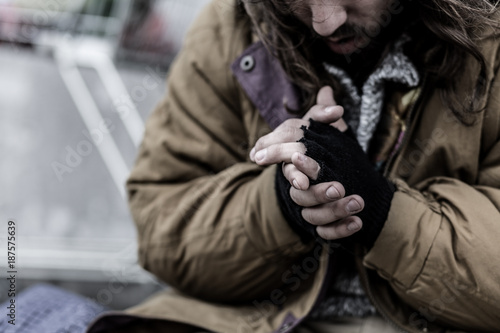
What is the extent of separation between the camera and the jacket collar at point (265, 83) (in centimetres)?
155

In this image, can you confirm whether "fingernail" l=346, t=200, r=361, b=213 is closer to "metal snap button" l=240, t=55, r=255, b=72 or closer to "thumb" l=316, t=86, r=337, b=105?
"thumb" l=316, t=86, r=337, b=105

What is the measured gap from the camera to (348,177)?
4.22ft

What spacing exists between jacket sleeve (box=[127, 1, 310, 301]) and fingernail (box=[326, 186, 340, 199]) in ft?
1.00

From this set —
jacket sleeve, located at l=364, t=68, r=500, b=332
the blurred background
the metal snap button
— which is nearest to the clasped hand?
jacket sleeve, located at l=364, t=68, r=500, b=332

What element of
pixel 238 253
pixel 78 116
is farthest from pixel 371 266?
pixel 78 116

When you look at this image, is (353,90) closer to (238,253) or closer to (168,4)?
(238,253)

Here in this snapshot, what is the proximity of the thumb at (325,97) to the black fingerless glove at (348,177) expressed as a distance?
0.09 m

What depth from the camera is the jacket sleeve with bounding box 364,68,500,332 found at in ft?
4.34

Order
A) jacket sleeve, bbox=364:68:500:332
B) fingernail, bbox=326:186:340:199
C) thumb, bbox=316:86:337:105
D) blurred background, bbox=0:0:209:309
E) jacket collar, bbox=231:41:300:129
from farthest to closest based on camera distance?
blurred background, bbox=0:0:209:309, jacket collar, bbox=231:41:300:129, thumb, bbox=316:86:337:105, jacket sleeve, bbox=364:68:500:332, fingernail, bbox=326:186:340:199

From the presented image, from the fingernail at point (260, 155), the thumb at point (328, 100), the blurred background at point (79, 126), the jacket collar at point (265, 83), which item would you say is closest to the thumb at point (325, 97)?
the thumb at point (328, 100)

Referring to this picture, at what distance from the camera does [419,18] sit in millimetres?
1432

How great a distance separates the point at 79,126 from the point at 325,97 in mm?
1738

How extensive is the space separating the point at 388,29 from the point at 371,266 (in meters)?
0.47

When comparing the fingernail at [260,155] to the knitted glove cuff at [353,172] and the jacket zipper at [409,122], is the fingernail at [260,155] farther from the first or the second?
the jacket zipper at [409,122]
